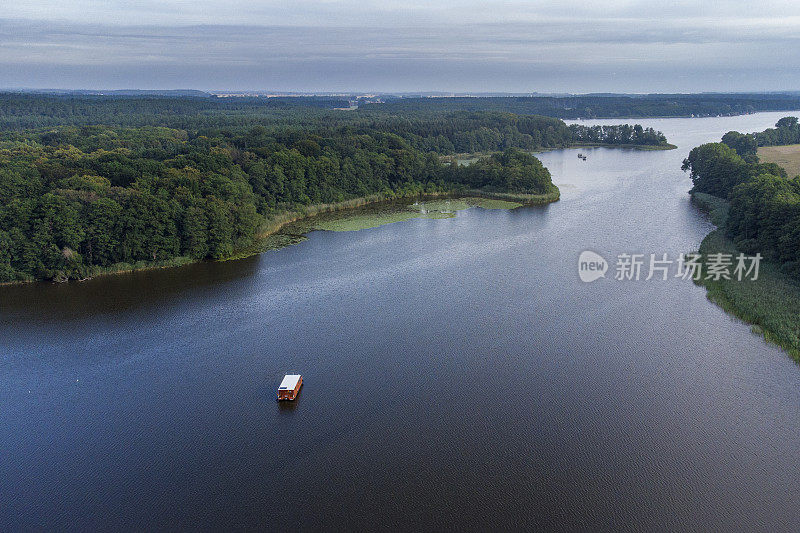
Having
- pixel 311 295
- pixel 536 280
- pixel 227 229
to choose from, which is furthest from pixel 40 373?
pixel 536 280

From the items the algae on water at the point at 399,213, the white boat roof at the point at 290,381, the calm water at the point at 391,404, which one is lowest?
the calm water at the point at 391,404

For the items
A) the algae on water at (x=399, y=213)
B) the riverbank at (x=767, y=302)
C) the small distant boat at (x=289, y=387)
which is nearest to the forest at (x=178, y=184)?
the algae on water at (x=399, y=213)

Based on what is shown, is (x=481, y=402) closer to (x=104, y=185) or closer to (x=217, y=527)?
(x=217, y=527)

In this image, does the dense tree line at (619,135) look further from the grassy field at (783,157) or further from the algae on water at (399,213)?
the algae on water at (399,213)

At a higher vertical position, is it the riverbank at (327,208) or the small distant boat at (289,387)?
the riverbank at (327,208)

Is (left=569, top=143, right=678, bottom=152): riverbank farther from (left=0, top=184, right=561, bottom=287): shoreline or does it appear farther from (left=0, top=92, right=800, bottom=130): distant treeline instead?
(left=0, top=184, right=561, bottom=287): shoreline

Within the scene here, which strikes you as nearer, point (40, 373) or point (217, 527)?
point (217, 527)
